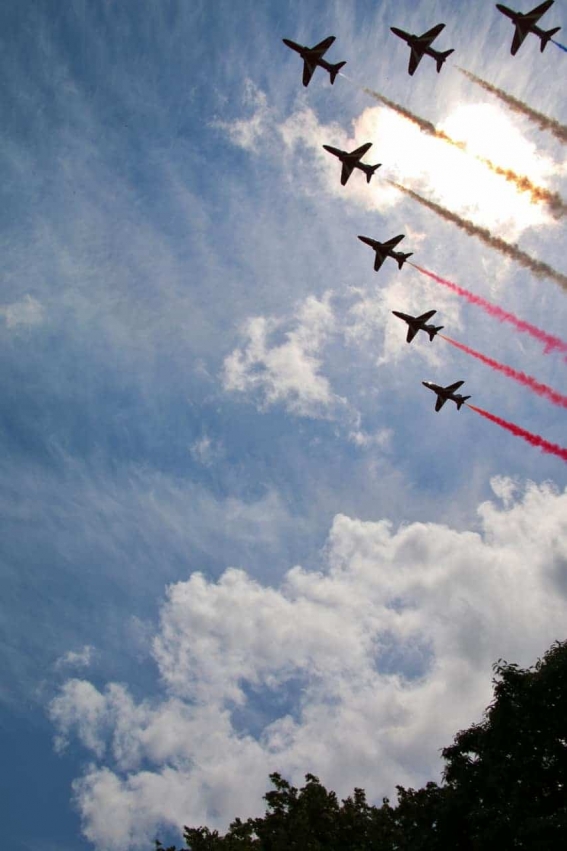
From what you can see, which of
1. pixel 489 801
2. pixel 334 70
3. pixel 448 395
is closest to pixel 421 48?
pixel 334 70

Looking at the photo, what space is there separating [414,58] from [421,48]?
94 cm

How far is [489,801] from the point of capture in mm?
28297

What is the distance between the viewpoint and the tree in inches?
1025

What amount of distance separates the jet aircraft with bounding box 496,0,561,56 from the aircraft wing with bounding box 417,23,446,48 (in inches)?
209

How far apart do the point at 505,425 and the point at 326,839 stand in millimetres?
35324

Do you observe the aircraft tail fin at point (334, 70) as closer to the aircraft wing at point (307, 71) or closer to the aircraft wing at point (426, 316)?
the aircraft wing at point (307, 71)

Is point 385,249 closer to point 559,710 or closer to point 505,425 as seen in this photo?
point 505,425

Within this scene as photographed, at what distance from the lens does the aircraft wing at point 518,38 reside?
156 feet

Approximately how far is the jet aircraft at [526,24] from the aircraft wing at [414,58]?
7.31m

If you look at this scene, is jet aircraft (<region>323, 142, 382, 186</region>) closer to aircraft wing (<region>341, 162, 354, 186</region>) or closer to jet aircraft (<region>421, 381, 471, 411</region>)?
aircraft wing (<region>341, 162, 354, 186</region>)

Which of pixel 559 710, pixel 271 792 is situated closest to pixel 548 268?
pixel 559 710

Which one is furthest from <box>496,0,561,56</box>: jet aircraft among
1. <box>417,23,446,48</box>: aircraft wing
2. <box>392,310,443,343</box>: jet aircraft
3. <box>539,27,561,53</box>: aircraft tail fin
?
<box>392,310,443,343</box>: jet aircraft

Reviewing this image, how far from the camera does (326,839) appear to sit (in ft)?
111

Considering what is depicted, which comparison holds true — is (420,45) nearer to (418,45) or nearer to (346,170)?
(418,45)
